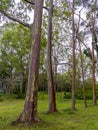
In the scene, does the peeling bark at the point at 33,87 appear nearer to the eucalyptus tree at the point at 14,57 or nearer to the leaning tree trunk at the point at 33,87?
the leaning tree trunk at the point at 33,87

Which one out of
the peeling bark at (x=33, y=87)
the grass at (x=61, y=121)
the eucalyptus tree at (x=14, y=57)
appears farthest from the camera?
the eucalyptus tree at (x=14, y=57)

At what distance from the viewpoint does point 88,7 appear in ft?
65.1

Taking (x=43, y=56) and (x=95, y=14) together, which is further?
(x=43, y=56)

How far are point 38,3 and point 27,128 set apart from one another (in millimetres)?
4753

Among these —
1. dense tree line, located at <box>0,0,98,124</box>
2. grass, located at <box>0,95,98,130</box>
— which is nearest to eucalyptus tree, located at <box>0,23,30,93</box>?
dense tree line, located at <box>0,0,98,124</box>

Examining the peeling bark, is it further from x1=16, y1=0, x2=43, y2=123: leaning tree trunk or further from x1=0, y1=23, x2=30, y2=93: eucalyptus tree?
x1=0, y1=23, x2=30, y2=93: eucalyptus tree

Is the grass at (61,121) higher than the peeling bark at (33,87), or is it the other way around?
the peeling bark at (33,87)

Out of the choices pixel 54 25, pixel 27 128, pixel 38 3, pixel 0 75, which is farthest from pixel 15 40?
pixel 27 128

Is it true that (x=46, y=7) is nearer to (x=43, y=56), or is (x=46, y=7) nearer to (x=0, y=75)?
(x=43, y=56)

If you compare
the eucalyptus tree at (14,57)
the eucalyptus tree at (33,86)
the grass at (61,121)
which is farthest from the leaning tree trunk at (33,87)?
the eucalyptus tree at (14,57)

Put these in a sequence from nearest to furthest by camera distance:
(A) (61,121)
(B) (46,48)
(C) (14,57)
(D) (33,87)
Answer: (D) (33,87)
(A) (61,121)
(B) (46,48)
(C) (14,57)

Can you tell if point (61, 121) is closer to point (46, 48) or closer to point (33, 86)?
point (33, 86)

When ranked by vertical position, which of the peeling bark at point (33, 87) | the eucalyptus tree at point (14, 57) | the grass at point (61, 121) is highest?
the eucalyptus tree at point (14, 57)

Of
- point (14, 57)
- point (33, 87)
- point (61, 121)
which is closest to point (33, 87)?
point (33, 87)
